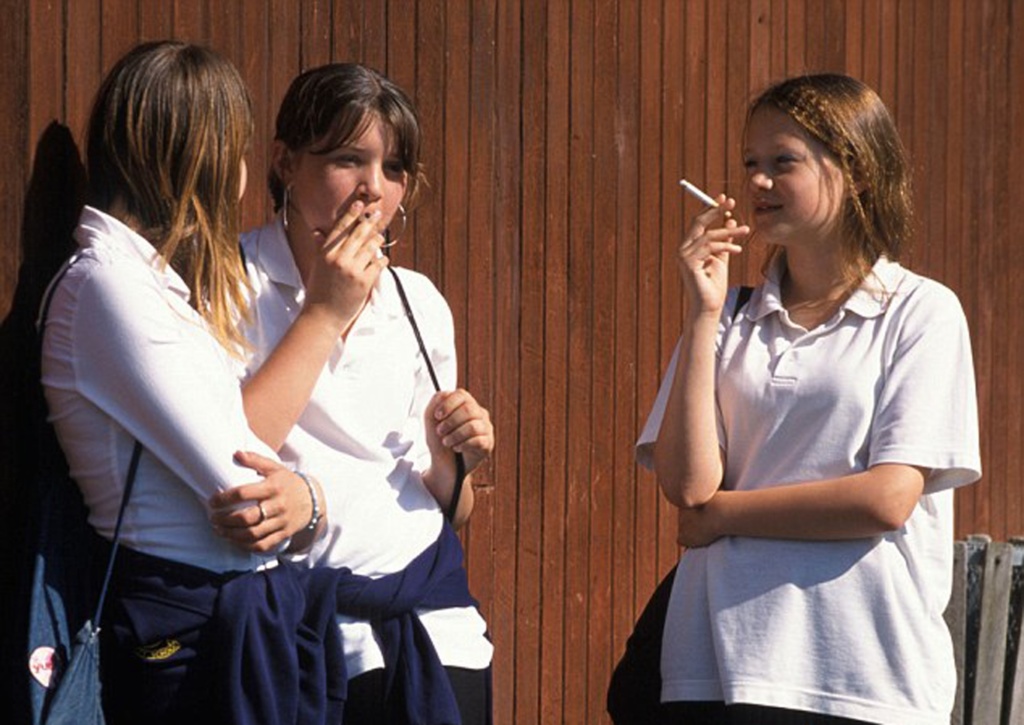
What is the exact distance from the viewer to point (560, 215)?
547cm

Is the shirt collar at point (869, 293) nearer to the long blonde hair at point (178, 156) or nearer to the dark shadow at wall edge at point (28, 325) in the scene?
the long blonde hair at point (178, 156)

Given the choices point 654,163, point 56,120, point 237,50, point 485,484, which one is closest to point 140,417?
point 56,120

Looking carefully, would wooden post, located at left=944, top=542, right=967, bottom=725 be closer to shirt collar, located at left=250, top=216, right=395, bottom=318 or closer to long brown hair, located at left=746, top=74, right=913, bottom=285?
long brown hair, located at left=746, top=74, right=913, bottom=285

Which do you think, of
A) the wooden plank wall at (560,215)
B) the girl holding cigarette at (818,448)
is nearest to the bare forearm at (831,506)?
the girl holding cigarette at (818,448)

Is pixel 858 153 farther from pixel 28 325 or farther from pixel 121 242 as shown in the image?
pixel 28 325

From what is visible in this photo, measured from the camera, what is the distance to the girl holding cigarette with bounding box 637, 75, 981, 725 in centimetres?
361

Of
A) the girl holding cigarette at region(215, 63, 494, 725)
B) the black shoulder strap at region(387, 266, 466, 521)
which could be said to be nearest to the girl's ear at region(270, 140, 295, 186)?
the girl holding cigarette at region(215, 63, 494, 725)

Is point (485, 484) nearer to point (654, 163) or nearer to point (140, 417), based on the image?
point (654, 163)

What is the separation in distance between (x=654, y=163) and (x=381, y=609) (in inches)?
104

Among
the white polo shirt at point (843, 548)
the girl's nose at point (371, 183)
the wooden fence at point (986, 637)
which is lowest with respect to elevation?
the wooden fence at point (986, 637)

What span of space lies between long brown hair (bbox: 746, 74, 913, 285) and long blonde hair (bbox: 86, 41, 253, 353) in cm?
116

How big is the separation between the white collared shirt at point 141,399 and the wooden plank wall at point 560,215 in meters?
1.37

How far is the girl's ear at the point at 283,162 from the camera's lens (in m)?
3.62

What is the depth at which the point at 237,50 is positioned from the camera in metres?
4.51
